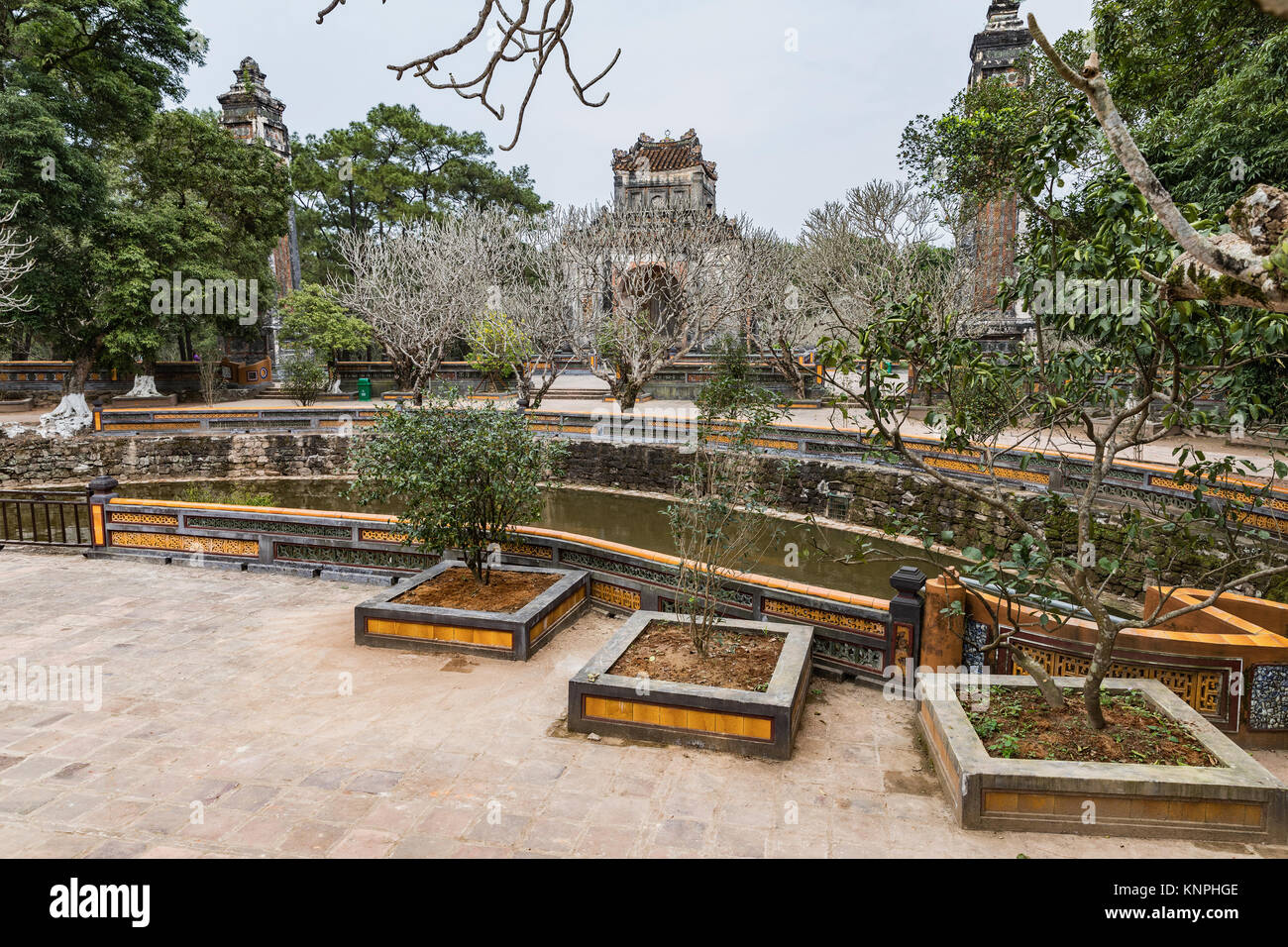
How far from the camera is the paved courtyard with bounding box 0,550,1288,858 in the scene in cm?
392

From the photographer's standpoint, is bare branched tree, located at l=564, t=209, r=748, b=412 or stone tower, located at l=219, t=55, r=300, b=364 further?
stone tower, located at l=219, t=55, r=300, b=364

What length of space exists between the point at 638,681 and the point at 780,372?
24.6m

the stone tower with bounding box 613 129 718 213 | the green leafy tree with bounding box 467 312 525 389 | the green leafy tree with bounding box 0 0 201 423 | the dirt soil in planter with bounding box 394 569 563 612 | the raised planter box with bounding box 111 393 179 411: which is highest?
the stone tower with bounding box 613 129 718 213

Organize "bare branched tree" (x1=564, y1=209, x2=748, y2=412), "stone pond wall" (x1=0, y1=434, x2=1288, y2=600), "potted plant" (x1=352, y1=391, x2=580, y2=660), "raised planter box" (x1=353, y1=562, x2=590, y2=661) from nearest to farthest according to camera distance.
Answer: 1. "raised planter box" (x1=353, y1=562, x2=590, y2=661)
2. "potted plant" (x1=352, y1=391, x2=580, y2=660)
3. "stone pond wall" (x1=0, y1=434, x2=1288, y2=600)
4. "bare branched tree" (x1=564, y1=209, x2=748, y2=412)

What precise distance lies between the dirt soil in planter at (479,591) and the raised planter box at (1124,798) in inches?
167

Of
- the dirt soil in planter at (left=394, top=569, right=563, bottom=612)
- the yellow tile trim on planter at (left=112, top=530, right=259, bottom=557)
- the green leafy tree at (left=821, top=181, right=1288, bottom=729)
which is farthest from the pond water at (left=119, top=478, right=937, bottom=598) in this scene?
the green leafy tree at (left=821, top=181, right=1288, bottom=729)

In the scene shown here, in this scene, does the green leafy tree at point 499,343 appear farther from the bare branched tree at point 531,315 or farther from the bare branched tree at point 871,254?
the bare branched tree at point 871,254

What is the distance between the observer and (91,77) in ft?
66.3

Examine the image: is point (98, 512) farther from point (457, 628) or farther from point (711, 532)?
point (711, 532)

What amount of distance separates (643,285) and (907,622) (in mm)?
18986

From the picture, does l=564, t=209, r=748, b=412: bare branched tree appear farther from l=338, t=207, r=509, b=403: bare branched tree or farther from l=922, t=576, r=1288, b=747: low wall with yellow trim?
l=922, t=576, r=1288, b=747: low wall with yellow trim

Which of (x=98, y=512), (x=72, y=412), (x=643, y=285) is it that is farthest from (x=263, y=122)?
(x=98, y=512)

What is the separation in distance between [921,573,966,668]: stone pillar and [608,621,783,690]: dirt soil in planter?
1.13 metres
